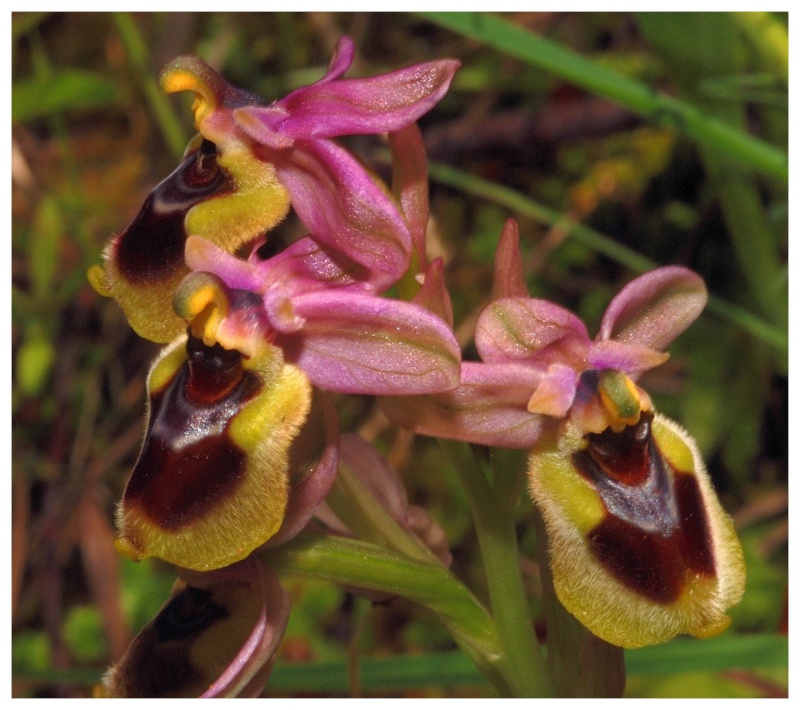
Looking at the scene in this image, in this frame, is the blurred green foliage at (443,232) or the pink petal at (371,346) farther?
the blurred green foliage at (443,232)

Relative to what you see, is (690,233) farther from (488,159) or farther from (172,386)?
(172,386)

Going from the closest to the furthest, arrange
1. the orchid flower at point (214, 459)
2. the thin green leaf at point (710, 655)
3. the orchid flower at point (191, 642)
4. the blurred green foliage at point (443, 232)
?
the orchid flower at point (214, 459) → the orchid flower at point (191, 642) → the thin green leaf at point (710, 655) → the blurred green foliage at point (443, 232)

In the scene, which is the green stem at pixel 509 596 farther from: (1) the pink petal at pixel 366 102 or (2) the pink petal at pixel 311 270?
(1) the pink petal at pixel 366 102

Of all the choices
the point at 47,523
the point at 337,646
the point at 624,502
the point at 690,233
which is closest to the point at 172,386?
the point at 624,502

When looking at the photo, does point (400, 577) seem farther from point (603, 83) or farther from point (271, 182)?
point (603, 83)

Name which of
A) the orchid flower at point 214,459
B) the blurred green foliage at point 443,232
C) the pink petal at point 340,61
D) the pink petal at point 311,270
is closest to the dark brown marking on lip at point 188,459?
the orchid flower at point 214,459

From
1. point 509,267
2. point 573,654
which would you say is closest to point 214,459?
point 509,267

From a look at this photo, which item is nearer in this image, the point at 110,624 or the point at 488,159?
the point at 110,624
